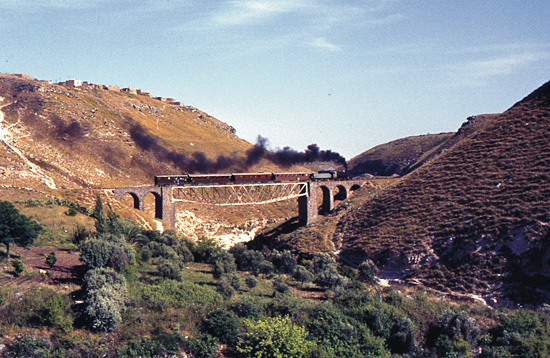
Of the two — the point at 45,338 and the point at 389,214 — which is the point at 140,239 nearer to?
the point at 45,338

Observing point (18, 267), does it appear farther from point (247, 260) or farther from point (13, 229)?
point (247, 260)

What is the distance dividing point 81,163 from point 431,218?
6077 centimetres

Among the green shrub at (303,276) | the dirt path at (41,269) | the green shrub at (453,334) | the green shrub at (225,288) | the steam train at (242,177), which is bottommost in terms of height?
the green shrub at (453,334)

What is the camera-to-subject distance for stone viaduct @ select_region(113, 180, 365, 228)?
205 ft

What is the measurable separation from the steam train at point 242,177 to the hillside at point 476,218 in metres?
13.0

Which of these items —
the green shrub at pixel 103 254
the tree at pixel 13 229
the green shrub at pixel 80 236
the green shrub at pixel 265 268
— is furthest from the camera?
the green shrub at pixel 265 268

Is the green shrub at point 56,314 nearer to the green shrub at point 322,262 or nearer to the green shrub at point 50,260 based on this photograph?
the green shrub at point 50,260

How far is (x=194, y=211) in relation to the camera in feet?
264

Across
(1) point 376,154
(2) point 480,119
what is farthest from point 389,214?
(1) point 376,154

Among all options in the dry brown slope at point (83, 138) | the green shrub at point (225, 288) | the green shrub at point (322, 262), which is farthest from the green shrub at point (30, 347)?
the dry brown slope at point (83, 138)

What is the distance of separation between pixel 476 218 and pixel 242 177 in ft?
108

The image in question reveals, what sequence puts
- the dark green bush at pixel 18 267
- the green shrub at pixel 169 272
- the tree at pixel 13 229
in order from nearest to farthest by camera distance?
the dark green bush at pixel 18 267 → the tree at pixel 13 229 → the green shrub at pixel 169 272

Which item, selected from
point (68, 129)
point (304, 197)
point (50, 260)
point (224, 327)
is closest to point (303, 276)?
point (224, 327)

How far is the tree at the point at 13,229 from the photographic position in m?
32.1
